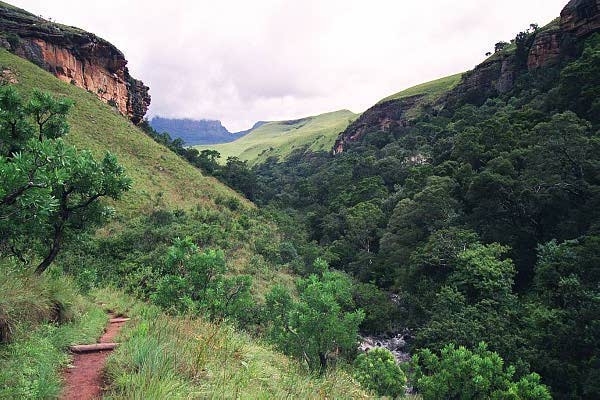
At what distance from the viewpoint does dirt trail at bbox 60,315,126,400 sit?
4.35m

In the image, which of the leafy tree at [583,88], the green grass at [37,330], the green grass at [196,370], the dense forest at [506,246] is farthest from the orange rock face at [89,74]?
the leafy tree at [583,88]

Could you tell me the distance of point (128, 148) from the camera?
1817 inches

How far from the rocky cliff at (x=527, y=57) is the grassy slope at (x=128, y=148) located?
53731 millimetres

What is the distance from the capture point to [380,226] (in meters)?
43.0

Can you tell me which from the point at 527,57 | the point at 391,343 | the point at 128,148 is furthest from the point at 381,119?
the point at 391,343

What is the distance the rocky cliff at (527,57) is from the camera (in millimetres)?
48719

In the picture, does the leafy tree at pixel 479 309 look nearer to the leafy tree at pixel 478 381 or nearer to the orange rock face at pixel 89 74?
the leafy tree at pixel 478 381

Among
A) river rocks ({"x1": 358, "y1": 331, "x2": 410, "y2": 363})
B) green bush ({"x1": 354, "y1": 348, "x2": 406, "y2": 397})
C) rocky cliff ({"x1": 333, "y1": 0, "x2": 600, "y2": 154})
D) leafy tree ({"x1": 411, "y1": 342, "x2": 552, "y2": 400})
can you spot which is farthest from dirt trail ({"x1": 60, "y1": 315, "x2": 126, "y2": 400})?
rocky cliff ({"x1": 333, "y1": 0, "x2": 600, "y2": 154})

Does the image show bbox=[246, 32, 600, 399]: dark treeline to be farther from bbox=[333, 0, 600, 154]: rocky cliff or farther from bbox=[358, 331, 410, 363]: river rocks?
bbox=[333, 0, 600, 154]: rocky cliff

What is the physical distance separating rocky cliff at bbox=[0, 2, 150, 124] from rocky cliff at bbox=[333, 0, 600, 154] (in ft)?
225

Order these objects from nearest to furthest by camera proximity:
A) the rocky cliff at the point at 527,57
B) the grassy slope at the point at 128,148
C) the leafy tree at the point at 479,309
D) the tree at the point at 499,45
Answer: the leafy tree at the point at 479,309 → the grassy slope at the point at 128,148 → the rocky cliff at the point at 527,57 → the tree at the point at 499,45

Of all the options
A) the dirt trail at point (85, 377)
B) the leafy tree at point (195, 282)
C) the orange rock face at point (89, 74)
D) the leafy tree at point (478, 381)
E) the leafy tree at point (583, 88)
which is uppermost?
the orange rock face at point (89, 74)

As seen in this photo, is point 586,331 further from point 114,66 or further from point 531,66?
point 114,66

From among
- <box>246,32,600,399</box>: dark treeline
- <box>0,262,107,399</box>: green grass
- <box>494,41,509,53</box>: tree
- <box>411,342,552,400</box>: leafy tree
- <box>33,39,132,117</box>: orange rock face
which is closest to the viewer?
<box>0,262,107,399</box>: green grass
